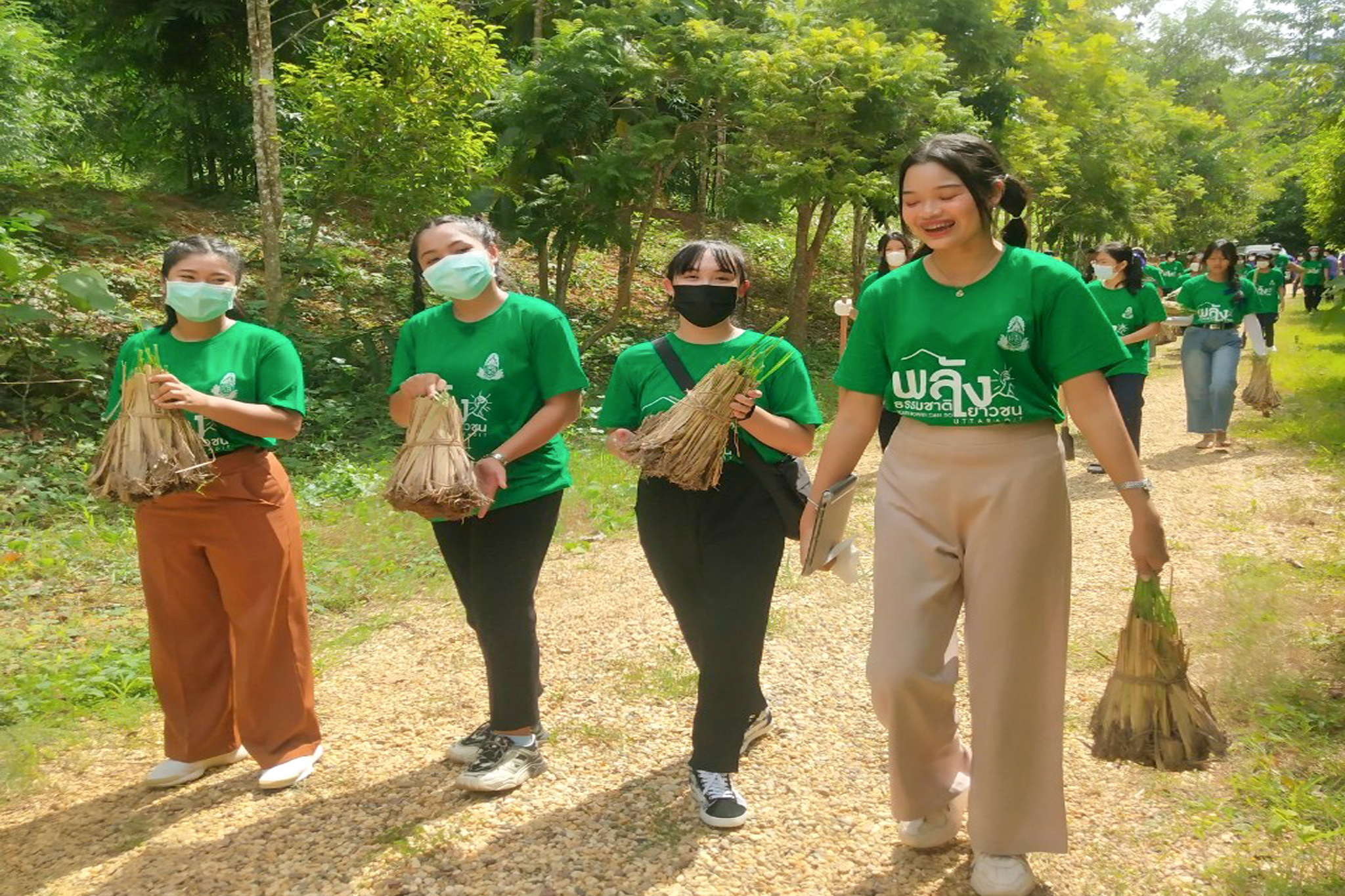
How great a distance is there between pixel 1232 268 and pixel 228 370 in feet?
29.3

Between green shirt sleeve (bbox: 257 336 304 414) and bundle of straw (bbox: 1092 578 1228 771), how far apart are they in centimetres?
295

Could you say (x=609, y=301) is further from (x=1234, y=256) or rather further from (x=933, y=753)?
(x=933, y=753)

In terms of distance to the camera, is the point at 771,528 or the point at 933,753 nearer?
the point at 933,753

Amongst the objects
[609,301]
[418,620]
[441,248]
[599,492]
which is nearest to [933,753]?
[441,248]

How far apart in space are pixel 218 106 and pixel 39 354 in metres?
7.45

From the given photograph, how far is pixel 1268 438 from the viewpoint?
1084 centimetres

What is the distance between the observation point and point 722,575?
3.63 m

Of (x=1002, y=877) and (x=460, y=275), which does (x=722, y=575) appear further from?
(x=460, y=275)

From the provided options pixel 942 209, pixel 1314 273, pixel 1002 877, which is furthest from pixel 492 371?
pixel 1314 273

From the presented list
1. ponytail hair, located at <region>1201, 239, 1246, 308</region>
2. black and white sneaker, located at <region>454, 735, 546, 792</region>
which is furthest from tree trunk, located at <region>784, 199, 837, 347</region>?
black and white sneaker, located at <region>454, 735, 546, 792</region>

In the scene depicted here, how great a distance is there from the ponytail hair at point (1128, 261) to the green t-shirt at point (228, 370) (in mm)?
7243

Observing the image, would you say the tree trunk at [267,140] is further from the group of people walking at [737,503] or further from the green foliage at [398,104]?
the group of people walking at [737,503]

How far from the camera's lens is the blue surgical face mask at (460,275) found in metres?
3.72

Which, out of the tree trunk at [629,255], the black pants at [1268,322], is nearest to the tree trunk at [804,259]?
the tree trunk at [629,255]
